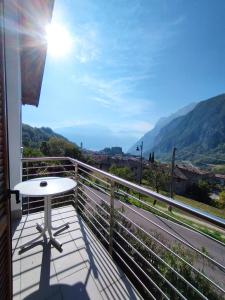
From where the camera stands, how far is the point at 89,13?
401 cm

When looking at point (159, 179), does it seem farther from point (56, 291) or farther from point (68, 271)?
point (56, 291)

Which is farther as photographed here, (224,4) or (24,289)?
(224,4)

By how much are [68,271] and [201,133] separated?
15511 centimetres

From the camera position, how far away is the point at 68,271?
210cm

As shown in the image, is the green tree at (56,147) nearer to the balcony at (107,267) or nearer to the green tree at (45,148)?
the green tree at (45,148)

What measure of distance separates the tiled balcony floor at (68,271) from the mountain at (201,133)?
105 m

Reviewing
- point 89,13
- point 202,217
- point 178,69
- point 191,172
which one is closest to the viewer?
point 202,217

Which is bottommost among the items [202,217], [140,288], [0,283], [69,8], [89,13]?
[140,288]

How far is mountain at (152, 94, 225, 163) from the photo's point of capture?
116m

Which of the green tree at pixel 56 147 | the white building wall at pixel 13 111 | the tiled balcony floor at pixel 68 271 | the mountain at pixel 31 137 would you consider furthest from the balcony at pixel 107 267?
the mountain at pixel 31 137

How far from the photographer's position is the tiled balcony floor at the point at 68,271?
5.95 ft

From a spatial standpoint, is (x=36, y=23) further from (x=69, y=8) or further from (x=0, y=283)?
(x=0, y=283)

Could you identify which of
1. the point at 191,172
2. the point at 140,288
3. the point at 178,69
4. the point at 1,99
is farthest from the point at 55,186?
the point at 191,172

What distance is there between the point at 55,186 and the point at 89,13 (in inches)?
137
